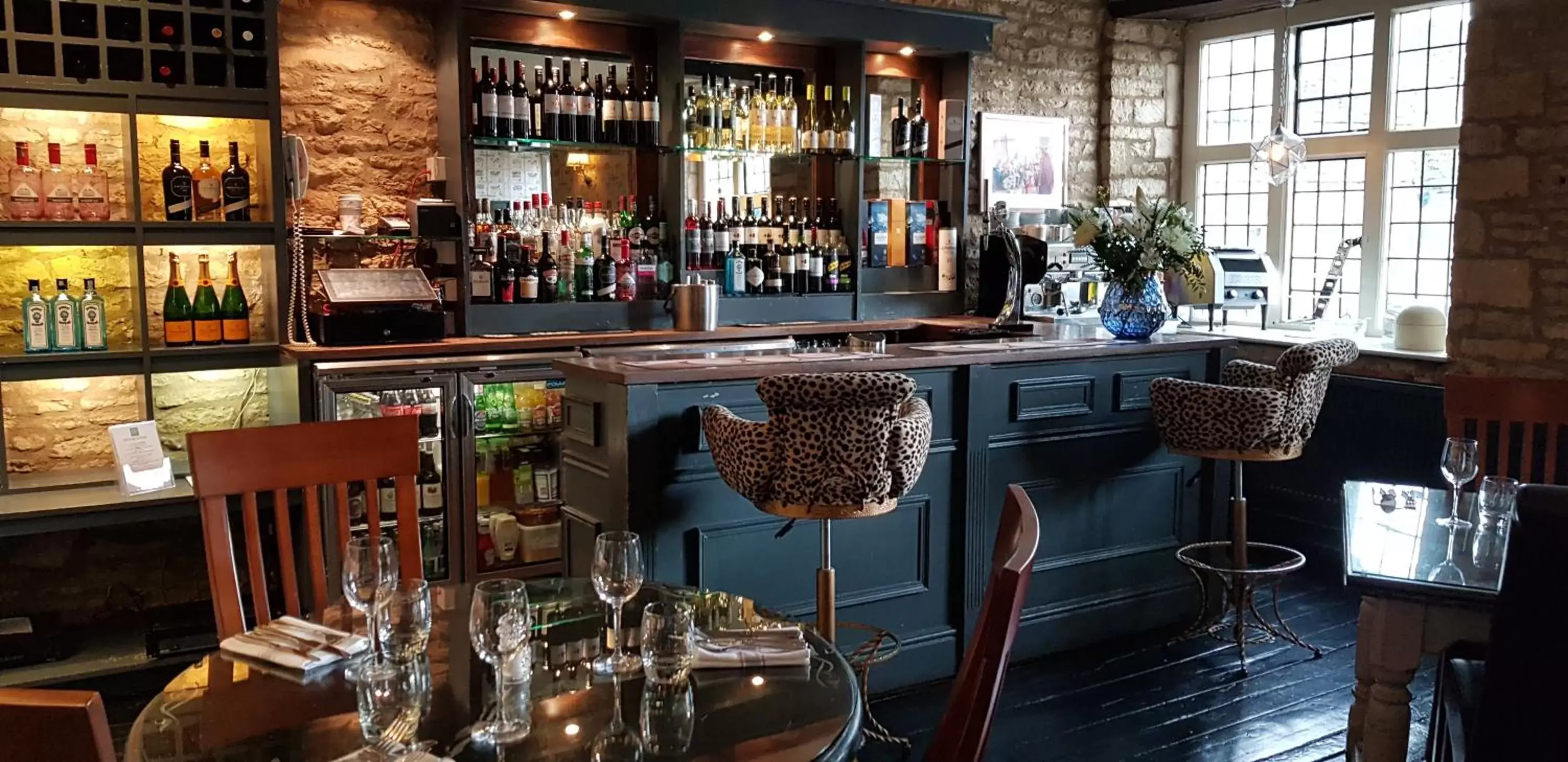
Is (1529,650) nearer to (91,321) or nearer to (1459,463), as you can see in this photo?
(1459,463)

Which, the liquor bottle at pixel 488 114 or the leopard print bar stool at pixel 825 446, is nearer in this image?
the leopard print bar stool at pixel 825 446

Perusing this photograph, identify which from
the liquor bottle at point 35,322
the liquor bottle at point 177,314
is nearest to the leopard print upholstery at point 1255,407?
the liquor bottle at point 177,314

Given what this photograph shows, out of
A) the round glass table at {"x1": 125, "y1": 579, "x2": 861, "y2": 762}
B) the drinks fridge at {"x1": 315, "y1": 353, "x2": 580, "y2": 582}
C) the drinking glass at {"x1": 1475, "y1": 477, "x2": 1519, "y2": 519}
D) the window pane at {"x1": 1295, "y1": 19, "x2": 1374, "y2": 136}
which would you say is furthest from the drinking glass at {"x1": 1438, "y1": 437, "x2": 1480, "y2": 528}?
the window pane at {"x1": 1295, "y1": 19, "x2": 1374, "y2": 136}

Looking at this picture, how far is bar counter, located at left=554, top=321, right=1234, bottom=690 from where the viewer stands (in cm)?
352

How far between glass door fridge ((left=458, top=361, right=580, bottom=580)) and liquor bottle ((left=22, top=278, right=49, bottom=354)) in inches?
57.5

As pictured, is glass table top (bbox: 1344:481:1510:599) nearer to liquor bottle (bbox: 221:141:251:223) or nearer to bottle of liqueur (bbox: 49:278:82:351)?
liquor bottle (bbox: 221:141:251:223)

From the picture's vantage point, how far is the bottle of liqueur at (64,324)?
409cm

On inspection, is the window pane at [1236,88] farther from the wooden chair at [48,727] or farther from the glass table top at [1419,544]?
the wooden chair at [48,727]

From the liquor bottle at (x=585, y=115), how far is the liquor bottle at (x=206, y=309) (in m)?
1.60

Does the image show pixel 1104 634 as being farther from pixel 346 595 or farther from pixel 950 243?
pixel 346 595

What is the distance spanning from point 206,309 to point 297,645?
2985 mm

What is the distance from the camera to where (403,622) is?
1.71 metres

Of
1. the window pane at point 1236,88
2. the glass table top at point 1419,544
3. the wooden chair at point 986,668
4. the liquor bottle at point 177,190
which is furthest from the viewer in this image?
the window pane at point 1236,88

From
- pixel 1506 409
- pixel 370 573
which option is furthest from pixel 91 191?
pixel 1506 409
